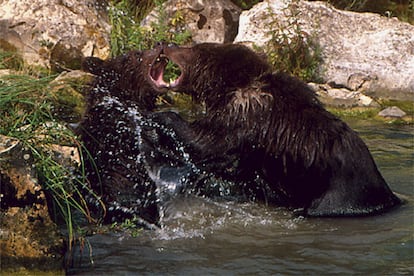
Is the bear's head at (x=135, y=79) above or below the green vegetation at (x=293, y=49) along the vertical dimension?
above

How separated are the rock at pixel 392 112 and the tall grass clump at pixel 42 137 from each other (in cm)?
543

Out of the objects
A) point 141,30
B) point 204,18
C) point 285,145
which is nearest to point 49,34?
point 141,30

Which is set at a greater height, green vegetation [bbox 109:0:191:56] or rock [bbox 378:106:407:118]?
green vegetation [bbox 109:0:191:56]

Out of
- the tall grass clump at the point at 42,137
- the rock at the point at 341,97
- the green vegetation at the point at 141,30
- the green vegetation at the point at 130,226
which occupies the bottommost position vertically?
the rock at the point at 341,97

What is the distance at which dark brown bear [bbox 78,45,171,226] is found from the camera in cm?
582

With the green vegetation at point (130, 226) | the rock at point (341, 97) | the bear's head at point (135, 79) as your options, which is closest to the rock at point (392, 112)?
the rock at point (341, 97)

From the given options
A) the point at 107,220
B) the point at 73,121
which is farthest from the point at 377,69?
the point at 107,220

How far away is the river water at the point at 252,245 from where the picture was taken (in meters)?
4.76

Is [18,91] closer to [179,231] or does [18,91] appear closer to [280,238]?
[179,231]

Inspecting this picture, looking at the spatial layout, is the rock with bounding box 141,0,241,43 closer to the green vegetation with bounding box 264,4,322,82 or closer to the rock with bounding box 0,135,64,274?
the green vegetation with bounding box 264,4,322,82

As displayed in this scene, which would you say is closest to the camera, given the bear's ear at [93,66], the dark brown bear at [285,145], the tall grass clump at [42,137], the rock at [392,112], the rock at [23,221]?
the rock at [23,221]

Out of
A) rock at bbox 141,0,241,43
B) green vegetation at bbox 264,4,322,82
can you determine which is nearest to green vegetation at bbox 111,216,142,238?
green vegetation at bbox 264,4,322,82

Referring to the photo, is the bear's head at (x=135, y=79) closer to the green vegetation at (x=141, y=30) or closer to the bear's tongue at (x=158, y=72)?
the bear's tongue at (x=158, y=72)

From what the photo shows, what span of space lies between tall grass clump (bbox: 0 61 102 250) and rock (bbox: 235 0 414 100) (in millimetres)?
6016
